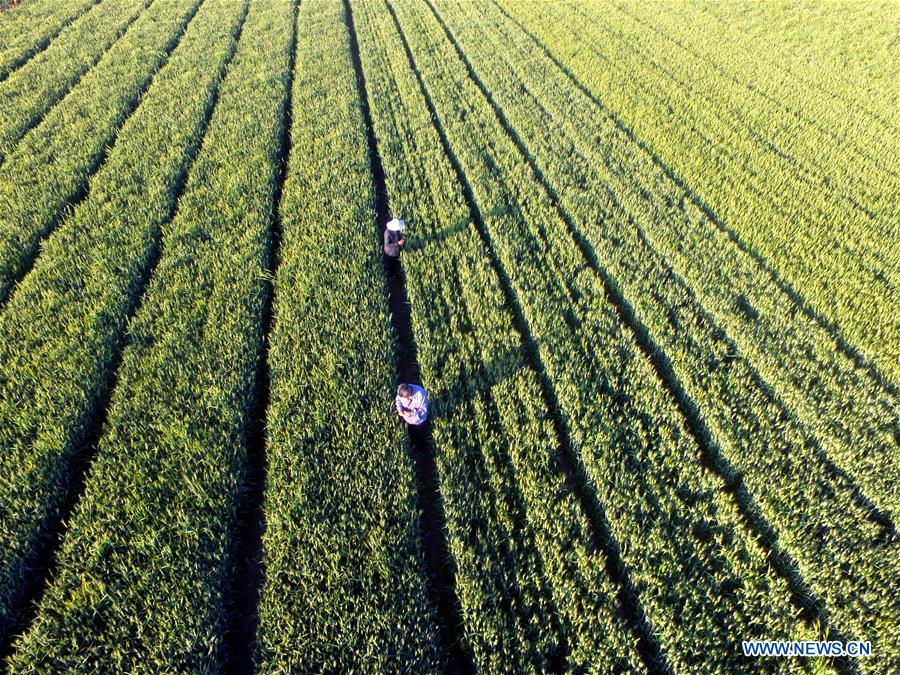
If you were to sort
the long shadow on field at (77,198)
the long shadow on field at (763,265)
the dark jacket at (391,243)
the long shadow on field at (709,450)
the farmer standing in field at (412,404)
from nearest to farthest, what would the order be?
1. the long shadow on field at (709,450)
2. the farmer standing in field at (412,404)
3. the long shadow on field at (763,265)
4. the long shadow on field at (77,198)
5. the dark jacket at (391,243)

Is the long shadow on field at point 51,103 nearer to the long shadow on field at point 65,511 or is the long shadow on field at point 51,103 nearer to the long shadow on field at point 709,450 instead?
the long shadow on field at point 65,511

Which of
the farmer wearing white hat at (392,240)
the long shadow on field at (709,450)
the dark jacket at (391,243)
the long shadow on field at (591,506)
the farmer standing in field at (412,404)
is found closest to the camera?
the long shadow on field at (591,506)

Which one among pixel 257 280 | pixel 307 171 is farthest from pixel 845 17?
pixel 257 280

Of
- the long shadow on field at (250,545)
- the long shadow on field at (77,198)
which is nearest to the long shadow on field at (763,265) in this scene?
the long shadow on field at (250,545)

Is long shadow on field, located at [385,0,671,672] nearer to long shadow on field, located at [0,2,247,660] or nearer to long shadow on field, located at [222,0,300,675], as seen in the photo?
long shadow on field, located at [222,0,300,675]

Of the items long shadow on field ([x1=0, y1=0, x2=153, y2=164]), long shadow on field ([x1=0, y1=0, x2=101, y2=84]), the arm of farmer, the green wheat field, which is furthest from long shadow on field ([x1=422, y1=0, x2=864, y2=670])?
long shadow on field ([x1=0, y1=0, x2=101, y2=84])

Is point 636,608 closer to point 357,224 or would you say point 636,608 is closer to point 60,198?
point 357,224
